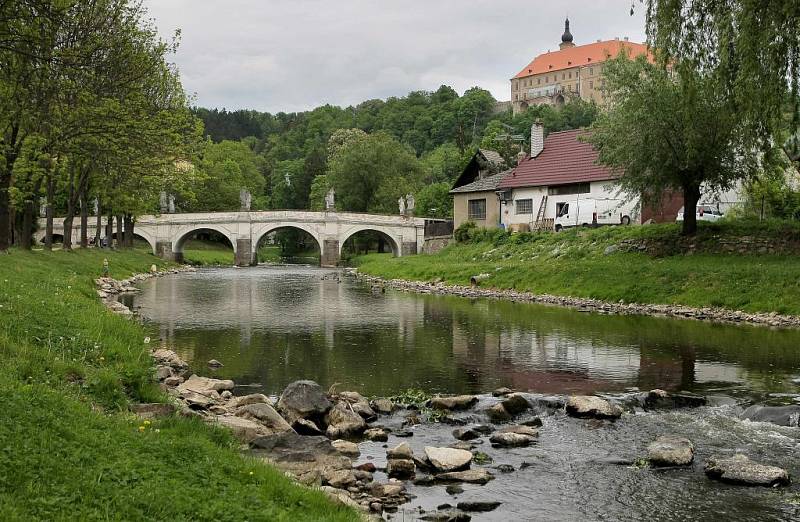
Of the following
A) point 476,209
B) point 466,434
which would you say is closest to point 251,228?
point 476,209

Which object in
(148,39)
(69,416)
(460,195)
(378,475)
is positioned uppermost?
(148,39)

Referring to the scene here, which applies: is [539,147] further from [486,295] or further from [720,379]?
[720,379]

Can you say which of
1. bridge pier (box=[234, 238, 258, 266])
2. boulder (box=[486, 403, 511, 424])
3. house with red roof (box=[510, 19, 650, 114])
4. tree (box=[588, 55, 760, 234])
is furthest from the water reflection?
house with red roof (box=[510, 19, 650, 114])

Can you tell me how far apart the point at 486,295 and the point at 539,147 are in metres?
23.2

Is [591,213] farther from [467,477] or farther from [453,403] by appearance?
[467,477]

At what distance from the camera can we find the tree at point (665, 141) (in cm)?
3291

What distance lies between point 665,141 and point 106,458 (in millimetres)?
30836

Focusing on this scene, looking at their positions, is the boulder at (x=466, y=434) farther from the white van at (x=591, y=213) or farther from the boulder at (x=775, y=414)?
the white van at (x=591, y=213)

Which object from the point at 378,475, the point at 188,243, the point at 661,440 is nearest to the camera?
the point at 378,475

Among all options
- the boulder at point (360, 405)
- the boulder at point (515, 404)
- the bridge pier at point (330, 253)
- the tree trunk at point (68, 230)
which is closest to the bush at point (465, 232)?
the bridge pier at point (330, 253)

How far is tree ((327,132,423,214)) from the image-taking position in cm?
8912

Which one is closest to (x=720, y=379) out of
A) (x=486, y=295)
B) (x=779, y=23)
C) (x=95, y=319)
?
(x=779, y=23)

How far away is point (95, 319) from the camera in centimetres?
1673

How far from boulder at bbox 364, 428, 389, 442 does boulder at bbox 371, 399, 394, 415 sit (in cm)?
144
